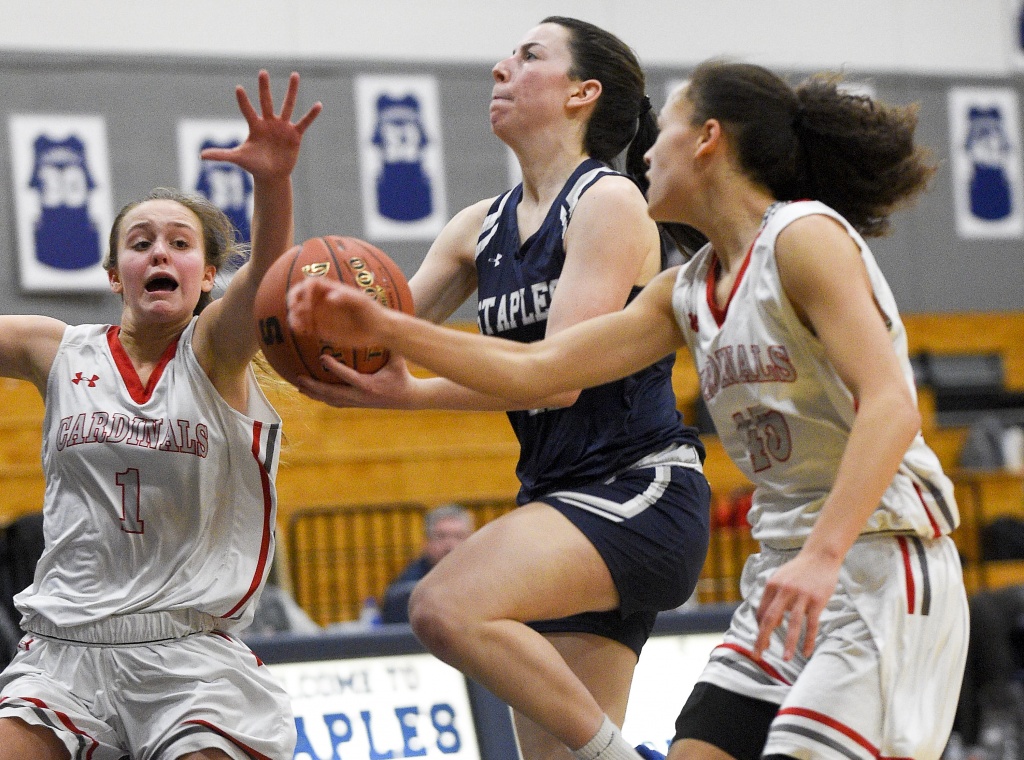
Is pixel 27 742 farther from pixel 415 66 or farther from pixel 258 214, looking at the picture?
pixel 415 66

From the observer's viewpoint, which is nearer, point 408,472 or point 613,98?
point 613,98

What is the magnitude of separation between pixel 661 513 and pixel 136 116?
838 centimetres

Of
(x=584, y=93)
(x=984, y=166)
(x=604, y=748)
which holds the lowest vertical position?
(x=604, y=748)

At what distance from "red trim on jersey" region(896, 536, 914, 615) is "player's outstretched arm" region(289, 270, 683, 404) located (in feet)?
2.22

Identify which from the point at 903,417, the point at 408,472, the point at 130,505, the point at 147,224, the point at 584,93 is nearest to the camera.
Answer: the point at 903,417

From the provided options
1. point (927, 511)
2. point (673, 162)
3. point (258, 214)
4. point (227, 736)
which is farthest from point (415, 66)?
point (927, 511)

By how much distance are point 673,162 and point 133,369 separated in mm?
1385

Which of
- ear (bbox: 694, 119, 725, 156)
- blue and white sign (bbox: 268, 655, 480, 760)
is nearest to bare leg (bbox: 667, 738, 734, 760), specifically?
ear (bbox: 694, 119, 725, 156)

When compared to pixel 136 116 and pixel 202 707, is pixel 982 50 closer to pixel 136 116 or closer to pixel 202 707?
pixel 136 116

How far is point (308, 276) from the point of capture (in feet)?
9.27

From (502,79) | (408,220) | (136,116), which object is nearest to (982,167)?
(408,220)

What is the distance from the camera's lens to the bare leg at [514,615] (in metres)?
3.01

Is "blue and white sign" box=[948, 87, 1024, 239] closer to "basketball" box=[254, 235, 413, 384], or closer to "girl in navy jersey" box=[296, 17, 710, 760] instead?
"girl in navy jersey" box=[296, 17, 710, 760]

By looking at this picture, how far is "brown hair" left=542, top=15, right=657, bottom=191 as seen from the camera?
11.8ft
